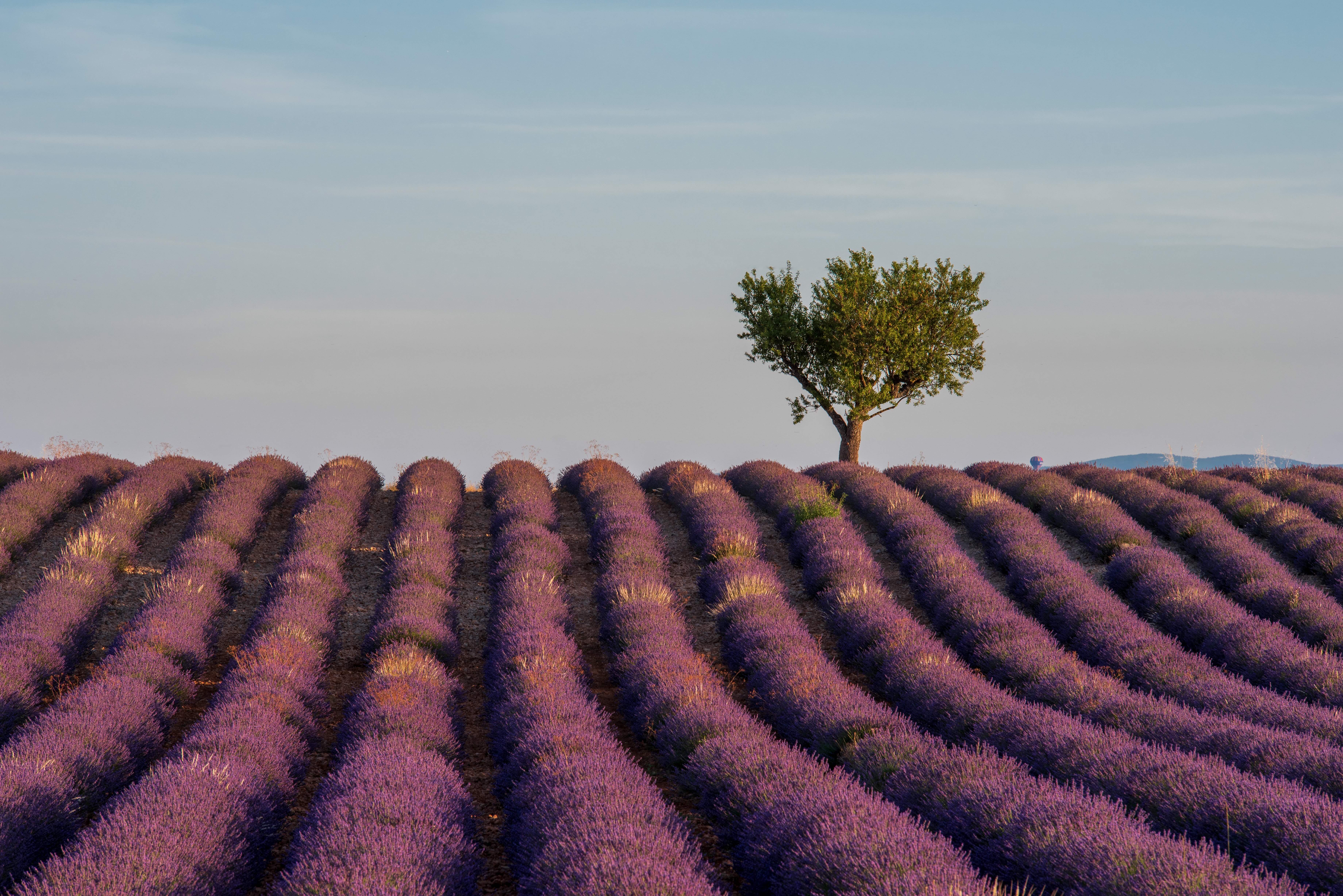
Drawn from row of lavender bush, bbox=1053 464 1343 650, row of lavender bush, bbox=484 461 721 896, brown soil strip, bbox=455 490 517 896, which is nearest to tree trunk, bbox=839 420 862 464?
row of lavender bush, bbox=1053 464 1343 650

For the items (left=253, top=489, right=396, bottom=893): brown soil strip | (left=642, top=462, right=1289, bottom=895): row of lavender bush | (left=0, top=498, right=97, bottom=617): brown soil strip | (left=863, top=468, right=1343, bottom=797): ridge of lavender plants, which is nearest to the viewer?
(left=642, top=462, right=1289, bottom=895): row of lavender bush

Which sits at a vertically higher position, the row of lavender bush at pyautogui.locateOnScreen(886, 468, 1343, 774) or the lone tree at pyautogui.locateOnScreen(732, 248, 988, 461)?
the lone tree at pyautogui.locateOnScreen(732, 248, 988, 461)

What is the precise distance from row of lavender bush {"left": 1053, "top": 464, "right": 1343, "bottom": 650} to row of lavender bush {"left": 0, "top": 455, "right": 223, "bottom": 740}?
12683 millimetres

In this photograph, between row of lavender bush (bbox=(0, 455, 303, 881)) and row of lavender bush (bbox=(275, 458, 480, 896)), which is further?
row of lavender bush (bbox=(0, 455, 303, 881))

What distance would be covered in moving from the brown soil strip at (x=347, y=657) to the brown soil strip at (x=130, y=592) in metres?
2.23

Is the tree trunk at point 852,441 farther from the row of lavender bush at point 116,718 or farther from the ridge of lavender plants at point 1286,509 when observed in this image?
the row of lavender bush at point 116,718

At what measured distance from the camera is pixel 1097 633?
10906 mm

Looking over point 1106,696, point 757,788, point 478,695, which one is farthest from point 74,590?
point 1106,696

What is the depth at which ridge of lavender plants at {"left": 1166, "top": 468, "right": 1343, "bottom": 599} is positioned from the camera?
14227mm

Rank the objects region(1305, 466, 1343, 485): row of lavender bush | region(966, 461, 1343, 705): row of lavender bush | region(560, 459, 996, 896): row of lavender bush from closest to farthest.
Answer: region(560, 459, 996, 896): row of lavender bush → region(966, 461, 1343, 705): row of lavender bush → region(1305, 466, 1343, 485): row of lavender bush

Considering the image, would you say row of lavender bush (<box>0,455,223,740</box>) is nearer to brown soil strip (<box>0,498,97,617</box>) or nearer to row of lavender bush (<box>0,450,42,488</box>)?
brown soil strip (<box>0,498,97,617</box>)

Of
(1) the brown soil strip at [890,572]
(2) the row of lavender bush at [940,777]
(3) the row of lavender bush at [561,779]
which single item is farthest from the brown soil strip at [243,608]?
(1) the brown soil strip at [890,572]

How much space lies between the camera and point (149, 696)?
354 inches

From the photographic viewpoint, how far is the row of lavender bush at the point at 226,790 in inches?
215
